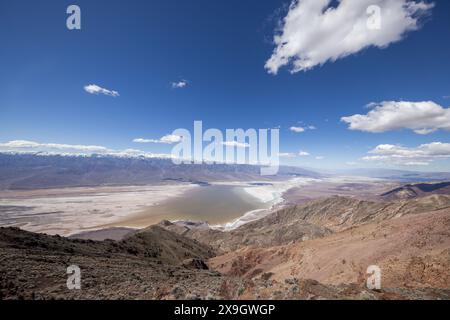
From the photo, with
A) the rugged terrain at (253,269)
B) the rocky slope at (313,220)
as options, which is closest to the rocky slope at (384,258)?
the rugged terrain at (253,269)

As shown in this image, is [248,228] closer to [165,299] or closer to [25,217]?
[165,299]

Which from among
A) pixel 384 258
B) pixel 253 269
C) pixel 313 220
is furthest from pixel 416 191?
pixel 384 258

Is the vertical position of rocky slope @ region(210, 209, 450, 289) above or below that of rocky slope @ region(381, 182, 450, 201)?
above

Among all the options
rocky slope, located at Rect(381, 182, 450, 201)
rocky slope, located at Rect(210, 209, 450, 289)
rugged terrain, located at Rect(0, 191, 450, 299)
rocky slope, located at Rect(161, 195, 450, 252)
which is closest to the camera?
rugged terrain, located at Rect(0, 191, 450, 299)

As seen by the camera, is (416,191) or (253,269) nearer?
(253,269)

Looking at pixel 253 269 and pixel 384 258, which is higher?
pixel 384 258

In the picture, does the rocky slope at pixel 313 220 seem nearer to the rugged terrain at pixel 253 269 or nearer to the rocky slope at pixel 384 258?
the rugged terrain at pixel 253 269

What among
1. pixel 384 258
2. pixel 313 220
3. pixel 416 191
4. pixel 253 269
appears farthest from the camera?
pixel 416 191

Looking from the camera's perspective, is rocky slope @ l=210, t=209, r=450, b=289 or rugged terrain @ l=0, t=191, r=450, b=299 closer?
rugged terrain @ l=0, t=191, r=450, b=299

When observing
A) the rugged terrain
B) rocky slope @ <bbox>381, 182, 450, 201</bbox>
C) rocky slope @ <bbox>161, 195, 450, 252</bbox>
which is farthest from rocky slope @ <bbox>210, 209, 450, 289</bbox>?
rocky slope @ <bbox>381, 182, 450, 201</bbox>

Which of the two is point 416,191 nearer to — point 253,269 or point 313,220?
point 313,220

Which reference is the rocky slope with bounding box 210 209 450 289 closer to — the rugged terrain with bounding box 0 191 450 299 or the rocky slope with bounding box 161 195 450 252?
the rugged terrain with bounding box 0 191 450 299
